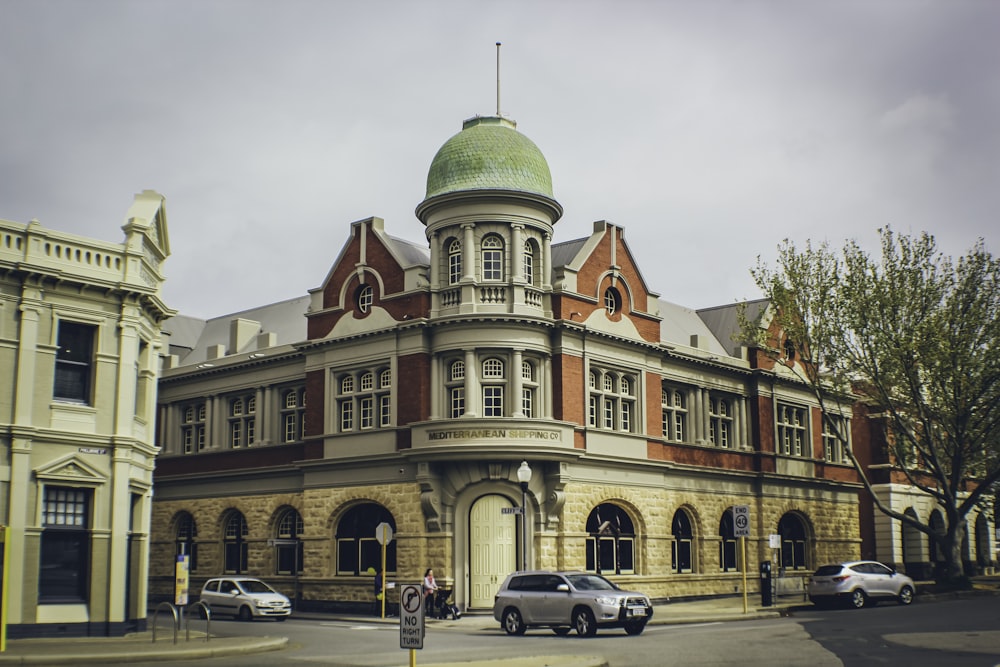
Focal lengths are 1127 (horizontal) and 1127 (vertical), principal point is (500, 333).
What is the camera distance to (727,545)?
4553cm

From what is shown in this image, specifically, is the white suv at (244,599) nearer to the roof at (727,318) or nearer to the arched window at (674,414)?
the arched window at (674,414)

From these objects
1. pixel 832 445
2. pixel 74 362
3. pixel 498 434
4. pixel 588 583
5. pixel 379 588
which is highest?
pixel 74 362

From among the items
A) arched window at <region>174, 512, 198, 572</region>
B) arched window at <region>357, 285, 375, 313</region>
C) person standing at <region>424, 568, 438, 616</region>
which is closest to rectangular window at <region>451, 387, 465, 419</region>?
arched window at <region>357, 285, 375, 313</region>

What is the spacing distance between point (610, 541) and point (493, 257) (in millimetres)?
10781

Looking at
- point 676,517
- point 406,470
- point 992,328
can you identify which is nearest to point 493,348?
point 406,470

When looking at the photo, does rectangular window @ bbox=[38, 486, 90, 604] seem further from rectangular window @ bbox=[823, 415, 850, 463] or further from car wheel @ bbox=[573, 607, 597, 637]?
rectangular window @ bbox=[823, 415, 850, 463]

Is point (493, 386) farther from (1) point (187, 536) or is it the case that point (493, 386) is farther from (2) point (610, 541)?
(1) point (187, 536)

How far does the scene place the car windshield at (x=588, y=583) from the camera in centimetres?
2700

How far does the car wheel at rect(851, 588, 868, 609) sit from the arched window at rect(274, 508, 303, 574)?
1972cm

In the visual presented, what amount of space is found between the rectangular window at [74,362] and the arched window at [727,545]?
87.8 ft

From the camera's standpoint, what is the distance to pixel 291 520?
43.5 meters

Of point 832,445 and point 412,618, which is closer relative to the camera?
point 412,618

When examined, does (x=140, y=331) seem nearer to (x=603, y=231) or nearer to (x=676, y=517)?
(x=603, y=231)

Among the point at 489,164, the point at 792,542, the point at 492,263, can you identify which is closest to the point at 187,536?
the point at 492,263
